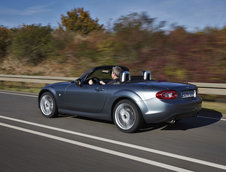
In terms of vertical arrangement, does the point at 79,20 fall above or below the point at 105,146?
above

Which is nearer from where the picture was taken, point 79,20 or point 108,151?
point 108,151

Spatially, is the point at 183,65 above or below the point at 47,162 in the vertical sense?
above

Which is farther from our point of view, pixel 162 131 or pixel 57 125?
pixel 57 125

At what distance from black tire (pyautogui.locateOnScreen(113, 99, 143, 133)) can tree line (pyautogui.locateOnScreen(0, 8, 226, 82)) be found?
8.05m

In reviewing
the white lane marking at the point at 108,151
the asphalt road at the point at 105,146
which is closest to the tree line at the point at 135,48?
the asphalt road at the point at 105,146

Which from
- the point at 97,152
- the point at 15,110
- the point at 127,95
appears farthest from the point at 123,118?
the point at 15,110

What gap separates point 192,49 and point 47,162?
12628mm

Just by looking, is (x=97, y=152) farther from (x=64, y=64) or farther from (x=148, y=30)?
(x=64, y=64)

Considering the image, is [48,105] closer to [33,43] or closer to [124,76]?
[124,76]

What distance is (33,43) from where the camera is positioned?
80.6ft

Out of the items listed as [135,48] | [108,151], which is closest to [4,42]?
[135,48]

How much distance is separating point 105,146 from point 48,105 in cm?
320

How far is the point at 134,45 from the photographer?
701 inches

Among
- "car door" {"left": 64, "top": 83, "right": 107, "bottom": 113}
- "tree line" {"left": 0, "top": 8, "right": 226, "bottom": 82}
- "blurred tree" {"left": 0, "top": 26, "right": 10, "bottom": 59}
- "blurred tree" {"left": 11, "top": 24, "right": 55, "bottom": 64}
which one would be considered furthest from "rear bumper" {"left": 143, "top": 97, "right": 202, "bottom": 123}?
"blurred tree" {"left": 0, "top": 26, "right": 10, "bottom": 59}
